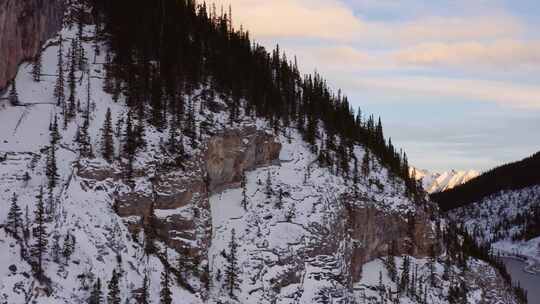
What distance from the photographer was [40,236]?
162ft

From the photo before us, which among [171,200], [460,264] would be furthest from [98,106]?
[460,264]

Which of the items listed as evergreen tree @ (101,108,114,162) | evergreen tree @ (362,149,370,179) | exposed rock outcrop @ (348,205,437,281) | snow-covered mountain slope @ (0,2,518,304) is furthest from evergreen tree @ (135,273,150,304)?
evergreen tree @ (362,149,370,179)

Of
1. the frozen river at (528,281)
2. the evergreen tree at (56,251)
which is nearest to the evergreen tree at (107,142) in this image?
the evergreen tree at (56,251)

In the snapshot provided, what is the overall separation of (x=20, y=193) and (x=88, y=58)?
2831 cm

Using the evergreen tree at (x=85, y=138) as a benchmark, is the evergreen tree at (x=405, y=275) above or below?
below

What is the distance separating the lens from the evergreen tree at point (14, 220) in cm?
5044

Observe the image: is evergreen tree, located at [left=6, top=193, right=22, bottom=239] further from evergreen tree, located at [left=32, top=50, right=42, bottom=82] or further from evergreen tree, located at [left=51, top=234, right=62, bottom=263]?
evergreen tree, located at [left=32, top=50, right=42, bottom=82]

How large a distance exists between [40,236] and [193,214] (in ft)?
63.1

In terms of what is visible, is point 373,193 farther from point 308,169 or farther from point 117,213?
point 117,213

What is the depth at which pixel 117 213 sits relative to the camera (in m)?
59.4

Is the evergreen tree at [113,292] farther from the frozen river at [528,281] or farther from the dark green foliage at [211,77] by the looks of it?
the frozen river at [528,281]

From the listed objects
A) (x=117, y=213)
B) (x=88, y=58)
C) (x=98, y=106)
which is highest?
(x=88, y=58)

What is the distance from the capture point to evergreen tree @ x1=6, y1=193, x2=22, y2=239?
50438 millimetres

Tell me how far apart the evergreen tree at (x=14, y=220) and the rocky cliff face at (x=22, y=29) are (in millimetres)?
19725
